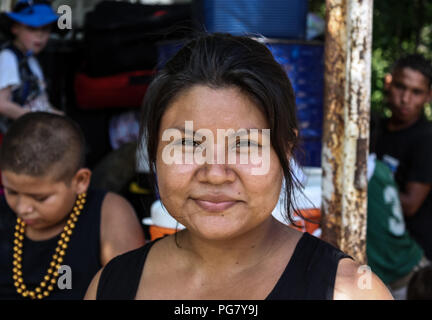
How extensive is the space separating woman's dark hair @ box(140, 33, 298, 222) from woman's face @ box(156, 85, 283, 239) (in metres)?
0.02

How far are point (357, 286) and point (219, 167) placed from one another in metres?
0.39

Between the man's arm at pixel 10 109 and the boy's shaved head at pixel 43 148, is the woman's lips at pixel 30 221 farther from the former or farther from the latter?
the man's arm at pixel 10 109

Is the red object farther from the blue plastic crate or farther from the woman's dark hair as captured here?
the woman's dark hair

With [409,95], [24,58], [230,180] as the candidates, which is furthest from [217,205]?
[409,95]

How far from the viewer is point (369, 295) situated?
1086 millimetres

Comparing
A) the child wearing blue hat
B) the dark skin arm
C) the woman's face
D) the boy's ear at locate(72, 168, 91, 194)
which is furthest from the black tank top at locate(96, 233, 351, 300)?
the dark skin arm

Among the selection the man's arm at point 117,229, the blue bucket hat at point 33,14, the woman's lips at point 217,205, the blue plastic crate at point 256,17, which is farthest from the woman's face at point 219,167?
the blue bucket hat at point 33,14

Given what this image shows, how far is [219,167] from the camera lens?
110 centimetres

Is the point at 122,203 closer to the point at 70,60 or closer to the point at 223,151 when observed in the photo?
the point at 223,151

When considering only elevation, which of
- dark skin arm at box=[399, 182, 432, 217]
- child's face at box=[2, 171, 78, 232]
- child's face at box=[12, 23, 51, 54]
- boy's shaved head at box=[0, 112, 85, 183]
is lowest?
dark skin arm at box=[399, 182, 432, 217]

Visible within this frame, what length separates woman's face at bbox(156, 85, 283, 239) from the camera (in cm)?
111

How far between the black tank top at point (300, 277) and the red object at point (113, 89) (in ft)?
7.54

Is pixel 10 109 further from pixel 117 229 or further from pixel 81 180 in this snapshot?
pixel 117 229

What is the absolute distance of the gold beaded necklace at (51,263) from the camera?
1.97m
